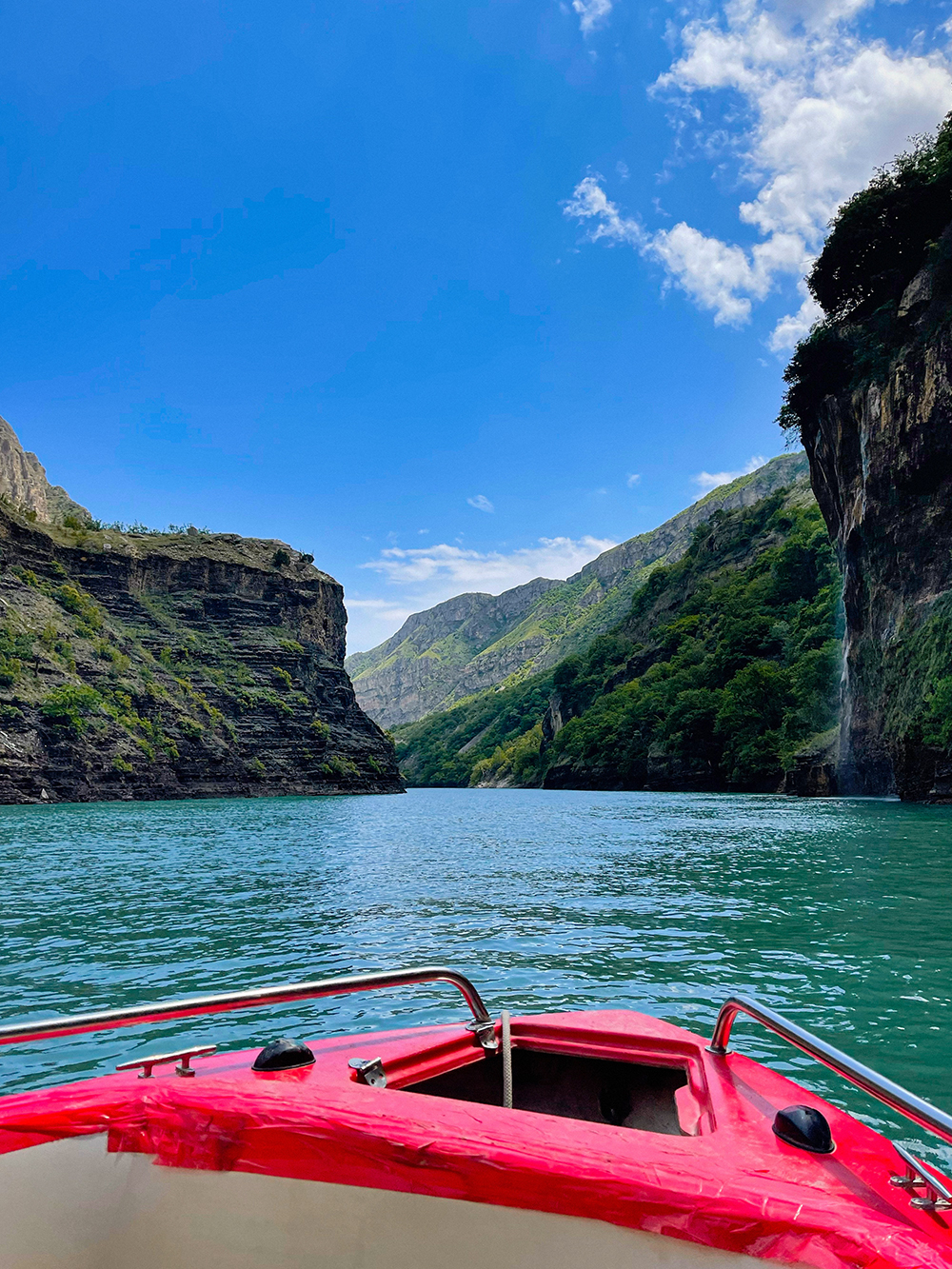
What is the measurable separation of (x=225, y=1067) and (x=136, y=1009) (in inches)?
18.5

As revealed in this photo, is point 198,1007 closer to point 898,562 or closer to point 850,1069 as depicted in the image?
point 850,1069

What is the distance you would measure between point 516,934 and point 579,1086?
7.93 metres

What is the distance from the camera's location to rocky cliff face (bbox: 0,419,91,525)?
11038cm

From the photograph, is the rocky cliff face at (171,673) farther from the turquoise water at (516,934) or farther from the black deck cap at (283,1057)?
the black deck cap at (283,1057)

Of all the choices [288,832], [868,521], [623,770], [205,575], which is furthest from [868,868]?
[205,575]

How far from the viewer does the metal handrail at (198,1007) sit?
3201mm

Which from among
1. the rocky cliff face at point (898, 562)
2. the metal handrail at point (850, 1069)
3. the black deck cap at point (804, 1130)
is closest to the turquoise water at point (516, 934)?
the metal handrail at point (850, 1069)

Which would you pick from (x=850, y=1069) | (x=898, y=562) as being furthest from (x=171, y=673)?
(x=850, y=1069)

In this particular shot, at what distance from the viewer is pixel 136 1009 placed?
330 cm

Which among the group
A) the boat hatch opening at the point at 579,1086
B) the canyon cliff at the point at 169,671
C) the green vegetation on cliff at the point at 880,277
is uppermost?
the green vegetation on cliff at the point at 880,277

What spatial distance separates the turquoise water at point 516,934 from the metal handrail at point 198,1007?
11.9 feet

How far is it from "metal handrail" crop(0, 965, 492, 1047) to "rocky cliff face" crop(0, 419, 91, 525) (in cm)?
11401

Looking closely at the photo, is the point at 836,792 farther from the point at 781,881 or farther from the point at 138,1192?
the point at 138,1192

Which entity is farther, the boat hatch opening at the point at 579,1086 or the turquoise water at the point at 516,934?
the turquoise water at the point at 516,934
